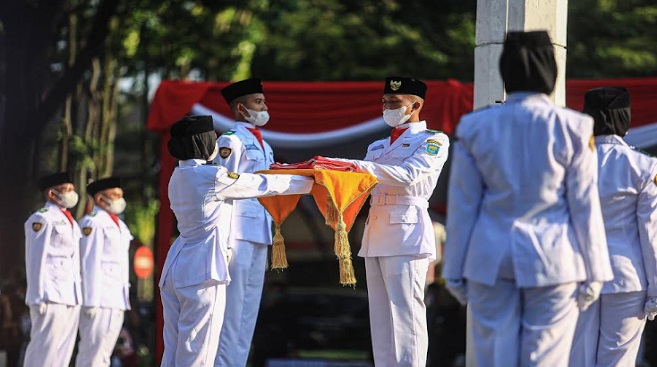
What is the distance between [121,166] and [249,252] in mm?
23245

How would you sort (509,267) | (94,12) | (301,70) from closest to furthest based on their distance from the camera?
(509,267)
(94,12)
(301,70)

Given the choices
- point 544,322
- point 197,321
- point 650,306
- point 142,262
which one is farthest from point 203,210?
point 142,262

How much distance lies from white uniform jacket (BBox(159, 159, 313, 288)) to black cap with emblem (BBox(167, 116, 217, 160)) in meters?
0.06

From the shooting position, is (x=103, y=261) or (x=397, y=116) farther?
(x=103, y=261)

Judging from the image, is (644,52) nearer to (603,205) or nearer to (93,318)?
(93,318)

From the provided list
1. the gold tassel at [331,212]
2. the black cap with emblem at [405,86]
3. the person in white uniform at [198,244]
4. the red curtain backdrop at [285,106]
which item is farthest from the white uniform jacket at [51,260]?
the black cap with emblem at [405,86]

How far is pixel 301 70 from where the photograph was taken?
27172 mm

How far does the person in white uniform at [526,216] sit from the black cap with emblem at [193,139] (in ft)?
9.21

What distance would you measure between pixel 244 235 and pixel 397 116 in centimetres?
146

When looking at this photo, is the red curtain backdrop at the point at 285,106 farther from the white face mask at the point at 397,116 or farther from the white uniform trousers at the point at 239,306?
the white face mask at the point at 397,116

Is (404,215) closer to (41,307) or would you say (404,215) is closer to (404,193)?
(404,193)

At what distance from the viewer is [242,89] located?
35.6ft

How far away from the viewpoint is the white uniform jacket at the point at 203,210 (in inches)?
366

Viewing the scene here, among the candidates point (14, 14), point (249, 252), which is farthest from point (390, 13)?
point (249, 252)
